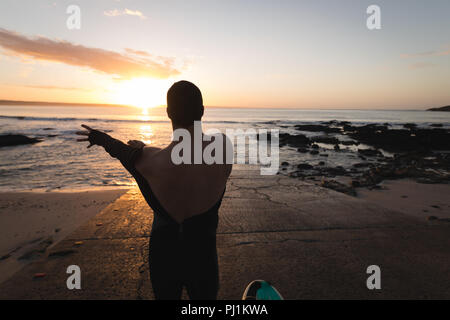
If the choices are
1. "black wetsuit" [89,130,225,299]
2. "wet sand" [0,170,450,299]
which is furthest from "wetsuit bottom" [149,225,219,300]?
"wet sand" [0,170,450,299]

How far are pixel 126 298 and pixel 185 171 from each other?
163 centimetres

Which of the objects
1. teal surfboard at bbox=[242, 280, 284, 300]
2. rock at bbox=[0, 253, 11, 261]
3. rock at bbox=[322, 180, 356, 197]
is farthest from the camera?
rock at bbox=[322, 180, 356, 197]

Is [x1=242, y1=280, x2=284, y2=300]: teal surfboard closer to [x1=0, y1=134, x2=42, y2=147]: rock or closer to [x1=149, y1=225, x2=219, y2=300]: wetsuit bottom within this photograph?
[x1=149, y1=225, x2=219, y2=300]: wetsuit bottom

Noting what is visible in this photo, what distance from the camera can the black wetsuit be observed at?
4.37 feet

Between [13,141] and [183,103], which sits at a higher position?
[183,103]

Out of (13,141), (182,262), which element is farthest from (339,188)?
(13,141)

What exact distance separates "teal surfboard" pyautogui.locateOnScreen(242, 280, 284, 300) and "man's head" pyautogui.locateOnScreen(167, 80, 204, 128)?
115cm

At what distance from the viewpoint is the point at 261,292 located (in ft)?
5.33

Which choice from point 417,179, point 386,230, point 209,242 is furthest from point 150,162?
point 417,179

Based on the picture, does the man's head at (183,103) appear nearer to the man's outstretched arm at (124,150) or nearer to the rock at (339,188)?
the man's outstretched arm at (124,150)

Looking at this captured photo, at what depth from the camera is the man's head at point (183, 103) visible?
1.29 metres

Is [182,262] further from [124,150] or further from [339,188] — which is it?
[339,188]

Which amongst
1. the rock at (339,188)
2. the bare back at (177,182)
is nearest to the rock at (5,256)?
the bare back at (177,182)

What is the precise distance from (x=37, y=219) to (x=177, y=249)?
456cm
